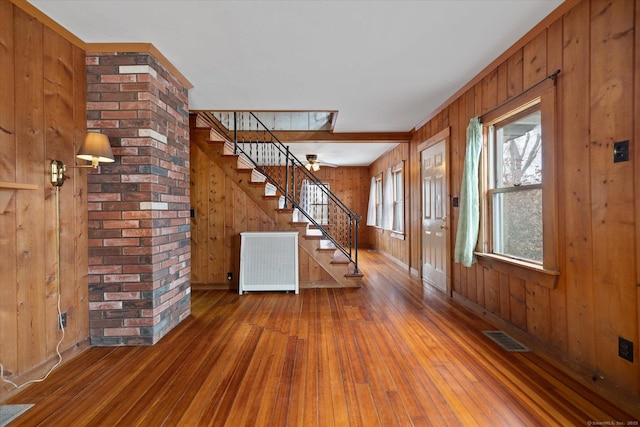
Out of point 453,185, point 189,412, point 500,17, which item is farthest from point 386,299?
point 500,17

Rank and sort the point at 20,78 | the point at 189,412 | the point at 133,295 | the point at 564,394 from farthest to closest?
the point at 133,295 < the point at 20,78 < the point at 564,394 < the point at 189,412

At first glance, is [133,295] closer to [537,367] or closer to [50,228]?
[50,228]

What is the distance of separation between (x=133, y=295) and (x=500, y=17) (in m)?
3.75

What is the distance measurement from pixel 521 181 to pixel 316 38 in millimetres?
2246

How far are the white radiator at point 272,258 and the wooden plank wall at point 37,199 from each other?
1975mm

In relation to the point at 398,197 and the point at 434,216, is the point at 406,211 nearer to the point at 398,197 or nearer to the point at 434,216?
the point at 398,197

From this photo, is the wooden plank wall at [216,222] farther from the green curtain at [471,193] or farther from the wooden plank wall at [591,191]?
the wooden plank wall at [591,191]

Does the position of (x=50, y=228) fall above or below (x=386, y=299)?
above

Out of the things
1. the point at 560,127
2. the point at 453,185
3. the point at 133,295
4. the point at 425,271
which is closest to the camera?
the point at 560,127

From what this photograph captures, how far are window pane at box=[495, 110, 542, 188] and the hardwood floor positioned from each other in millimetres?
1489

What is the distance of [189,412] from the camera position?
1747mm

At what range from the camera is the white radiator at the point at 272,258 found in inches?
168

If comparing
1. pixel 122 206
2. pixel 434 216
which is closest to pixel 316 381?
pixel 122 206

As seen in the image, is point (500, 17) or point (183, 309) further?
point (183, 309)
